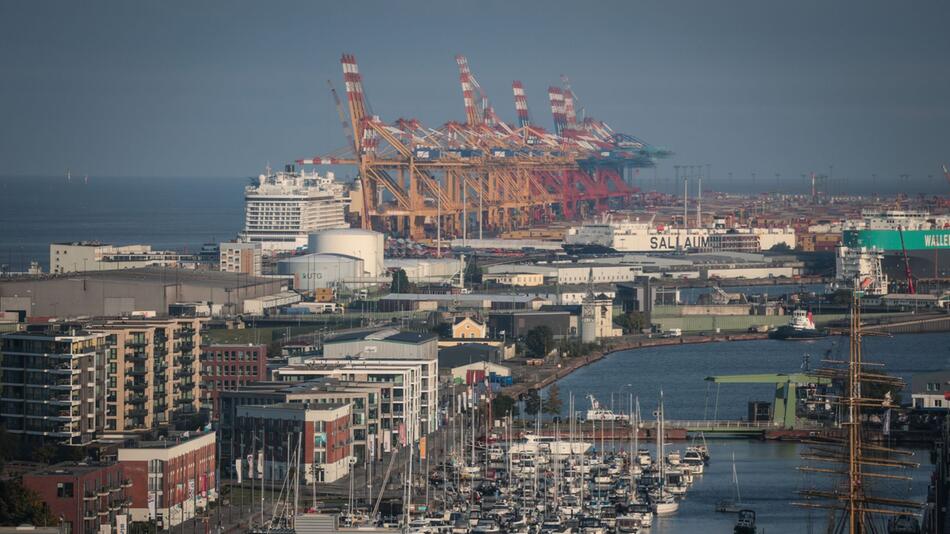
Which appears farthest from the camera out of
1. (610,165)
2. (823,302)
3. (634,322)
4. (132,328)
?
(610,165)

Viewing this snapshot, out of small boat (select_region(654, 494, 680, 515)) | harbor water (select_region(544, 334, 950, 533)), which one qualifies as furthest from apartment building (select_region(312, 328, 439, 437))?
small boat (select_region(654, 494, 680, 515))

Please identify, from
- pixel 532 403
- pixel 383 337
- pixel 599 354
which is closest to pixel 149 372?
pixel 383 337

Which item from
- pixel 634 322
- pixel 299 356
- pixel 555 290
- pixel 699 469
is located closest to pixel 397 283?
pixel 555 290

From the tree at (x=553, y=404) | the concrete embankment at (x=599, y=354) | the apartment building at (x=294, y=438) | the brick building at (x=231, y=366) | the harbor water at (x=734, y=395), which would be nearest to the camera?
the harbor water at (x=734, y=395)

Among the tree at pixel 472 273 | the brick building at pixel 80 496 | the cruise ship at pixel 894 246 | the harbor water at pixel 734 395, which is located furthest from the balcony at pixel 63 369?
the cruise ship at pixel 894 246

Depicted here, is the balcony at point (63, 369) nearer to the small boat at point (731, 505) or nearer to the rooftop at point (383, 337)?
the rooftop at point (383, 337)

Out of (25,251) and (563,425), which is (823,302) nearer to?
(563,425)
